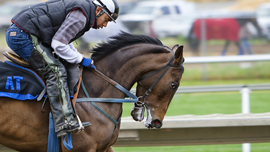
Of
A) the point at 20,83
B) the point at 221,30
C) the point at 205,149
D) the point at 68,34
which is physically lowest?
the point at 20,83

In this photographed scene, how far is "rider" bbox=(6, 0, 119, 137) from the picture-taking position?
342 cm

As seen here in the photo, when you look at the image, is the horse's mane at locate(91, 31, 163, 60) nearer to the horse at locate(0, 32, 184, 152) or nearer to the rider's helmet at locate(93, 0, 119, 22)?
the horse at locate(0, 32, 184, 152)

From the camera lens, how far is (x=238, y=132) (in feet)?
14.9

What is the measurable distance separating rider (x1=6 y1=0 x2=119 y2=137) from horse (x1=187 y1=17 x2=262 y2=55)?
946 cm

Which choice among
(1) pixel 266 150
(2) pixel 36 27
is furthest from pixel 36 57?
(1) pixel 266 150

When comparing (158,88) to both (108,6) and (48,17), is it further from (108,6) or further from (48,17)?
(48,17)

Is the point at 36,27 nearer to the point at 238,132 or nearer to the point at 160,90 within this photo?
the point at 160,90

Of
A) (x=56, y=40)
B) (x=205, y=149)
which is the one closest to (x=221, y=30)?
(x=205, y=149)

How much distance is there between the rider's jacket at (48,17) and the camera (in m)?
3.53

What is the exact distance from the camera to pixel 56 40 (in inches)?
135

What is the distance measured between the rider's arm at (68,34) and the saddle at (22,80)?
15 centimetres

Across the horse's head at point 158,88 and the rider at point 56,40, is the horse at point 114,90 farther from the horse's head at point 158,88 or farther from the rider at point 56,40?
the rider at point 56,40

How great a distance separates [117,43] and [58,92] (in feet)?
2.77

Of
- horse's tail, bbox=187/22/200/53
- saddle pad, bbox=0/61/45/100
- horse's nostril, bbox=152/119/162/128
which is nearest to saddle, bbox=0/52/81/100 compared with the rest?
saddle pad, bbox=0/61/45/100
